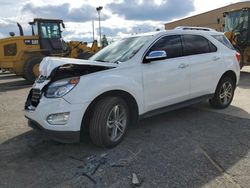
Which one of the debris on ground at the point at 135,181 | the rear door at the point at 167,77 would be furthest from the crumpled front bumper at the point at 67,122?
the rear door at the point at 167,77

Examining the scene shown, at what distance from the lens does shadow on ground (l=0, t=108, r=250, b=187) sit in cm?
352

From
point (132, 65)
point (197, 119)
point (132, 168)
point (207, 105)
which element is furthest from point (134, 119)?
point (207, 105)

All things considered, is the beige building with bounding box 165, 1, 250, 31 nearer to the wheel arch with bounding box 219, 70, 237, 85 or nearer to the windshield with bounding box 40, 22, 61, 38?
the windshield with bounding box 40, 22, 61, 38

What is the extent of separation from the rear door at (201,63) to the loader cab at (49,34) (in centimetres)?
1000

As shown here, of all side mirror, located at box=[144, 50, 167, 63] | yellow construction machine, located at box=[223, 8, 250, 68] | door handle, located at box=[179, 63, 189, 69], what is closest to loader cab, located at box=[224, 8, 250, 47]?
yellow construction machine, located at box=[223, 8, 250, 68]

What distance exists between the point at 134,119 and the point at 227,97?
282cm

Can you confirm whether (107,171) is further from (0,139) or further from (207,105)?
(207,105)

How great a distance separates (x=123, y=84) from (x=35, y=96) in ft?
4.54

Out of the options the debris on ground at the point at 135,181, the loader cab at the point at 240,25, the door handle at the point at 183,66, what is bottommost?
the debris on ground at the point at 135,181

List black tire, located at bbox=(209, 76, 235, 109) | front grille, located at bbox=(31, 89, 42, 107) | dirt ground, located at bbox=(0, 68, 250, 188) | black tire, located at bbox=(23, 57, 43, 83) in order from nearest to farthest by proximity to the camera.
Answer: dirt ground, located at bbox=(0, 68, 250, 188)
front grille, located at bbox=(31, 89, 42, 107)
black tire, located at bbox=(209, 76, 235, 109)
black tire, located at bbox=(23, 57, 43, 83)

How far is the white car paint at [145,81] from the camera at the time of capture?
410 cm

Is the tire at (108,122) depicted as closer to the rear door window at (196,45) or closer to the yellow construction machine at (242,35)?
the rear door window at (196,45)

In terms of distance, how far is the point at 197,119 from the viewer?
19.3ft

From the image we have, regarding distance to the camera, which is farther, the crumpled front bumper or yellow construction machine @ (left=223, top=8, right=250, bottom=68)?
yellow construction machine @ (left=223, top=8, right=250, bottom=68)
